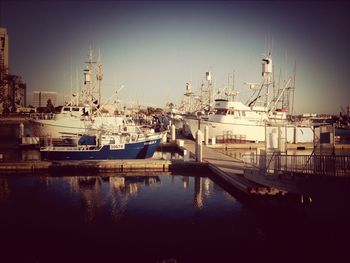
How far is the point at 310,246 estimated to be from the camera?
12.7 m

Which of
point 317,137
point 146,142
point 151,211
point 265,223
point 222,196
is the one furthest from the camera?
point 146,142

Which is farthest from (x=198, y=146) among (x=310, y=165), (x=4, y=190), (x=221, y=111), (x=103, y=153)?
(x=221, y=111)

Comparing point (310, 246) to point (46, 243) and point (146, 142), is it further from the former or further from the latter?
point (146, 142)

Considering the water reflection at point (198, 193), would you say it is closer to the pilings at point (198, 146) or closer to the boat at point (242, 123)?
the pilings at point (198, 146)

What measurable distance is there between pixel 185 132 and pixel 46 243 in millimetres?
43734

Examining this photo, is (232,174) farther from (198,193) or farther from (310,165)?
(310,165)

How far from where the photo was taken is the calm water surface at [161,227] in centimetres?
1206

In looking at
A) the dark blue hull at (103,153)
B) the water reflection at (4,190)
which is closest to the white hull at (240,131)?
the dark blue hull at (103,153)

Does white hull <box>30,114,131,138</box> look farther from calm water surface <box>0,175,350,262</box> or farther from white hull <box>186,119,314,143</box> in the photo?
calm water surface <box>0,175,350,262</box>

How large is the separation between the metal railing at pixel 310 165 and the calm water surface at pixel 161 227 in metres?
1.96

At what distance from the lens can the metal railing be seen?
478 inches

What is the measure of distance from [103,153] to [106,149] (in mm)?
479

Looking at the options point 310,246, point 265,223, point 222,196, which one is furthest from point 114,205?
point 310,246

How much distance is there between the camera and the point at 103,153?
98.5 ft
